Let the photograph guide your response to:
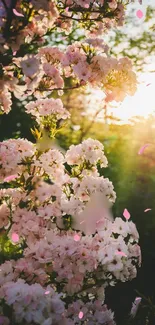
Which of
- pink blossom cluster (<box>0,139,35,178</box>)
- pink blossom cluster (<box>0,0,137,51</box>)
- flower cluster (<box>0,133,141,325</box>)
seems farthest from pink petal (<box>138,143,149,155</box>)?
pink blossom cluster (<box>0,139,35,178</box>)

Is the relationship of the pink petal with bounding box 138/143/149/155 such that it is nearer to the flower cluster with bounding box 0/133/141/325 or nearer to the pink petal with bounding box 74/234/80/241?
the flower cluster with bounding box 0/133/141/325

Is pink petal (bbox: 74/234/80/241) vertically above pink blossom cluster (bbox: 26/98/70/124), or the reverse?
pink blossom cluster (bbox: 26/98/70/124)

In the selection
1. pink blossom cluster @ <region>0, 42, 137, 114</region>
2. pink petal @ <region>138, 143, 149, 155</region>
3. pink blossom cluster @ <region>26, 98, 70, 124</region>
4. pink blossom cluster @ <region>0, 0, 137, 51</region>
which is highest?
pink blossom cluster @ <region>0, 0, 137, 51</region>

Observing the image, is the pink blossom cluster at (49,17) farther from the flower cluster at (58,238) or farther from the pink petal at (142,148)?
the pink petal at (142,148)

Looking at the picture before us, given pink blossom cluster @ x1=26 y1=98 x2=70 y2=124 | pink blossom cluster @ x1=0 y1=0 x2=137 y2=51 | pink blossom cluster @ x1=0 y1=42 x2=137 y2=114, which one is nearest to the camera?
pink blossom cluster @ x1=0 y1=0 x2=137 y2=51

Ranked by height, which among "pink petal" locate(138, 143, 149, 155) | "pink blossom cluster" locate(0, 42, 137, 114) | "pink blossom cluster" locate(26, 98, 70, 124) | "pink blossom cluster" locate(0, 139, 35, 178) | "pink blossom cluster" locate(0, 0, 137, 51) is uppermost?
"pink blossom cluster" locate(0, 0, 137, 51)

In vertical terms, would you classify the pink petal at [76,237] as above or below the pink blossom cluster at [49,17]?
below

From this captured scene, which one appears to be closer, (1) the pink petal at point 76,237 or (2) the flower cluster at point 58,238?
(2) the flower cluster at point 58,238

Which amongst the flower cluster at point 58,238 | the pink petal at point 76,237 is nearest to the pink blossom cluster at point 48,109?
the flower cluster at point 58,238

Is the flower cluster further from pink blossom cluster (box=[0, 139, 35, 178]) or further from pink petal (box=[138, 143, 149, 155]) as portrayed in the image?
pink petal (box=[138, 143, 149, 155])

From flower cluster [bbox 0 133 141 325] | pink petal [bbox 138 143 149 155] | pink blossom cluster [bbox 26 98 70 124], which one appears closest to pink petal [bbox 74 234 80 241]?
flower cluster [bbox 0 133 141 325]

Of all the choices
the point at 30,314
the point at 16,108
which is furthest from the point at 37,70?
the point at 16,108

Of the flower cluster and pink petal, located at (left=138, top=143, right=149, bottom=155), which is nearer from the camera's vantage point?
the flower cluster

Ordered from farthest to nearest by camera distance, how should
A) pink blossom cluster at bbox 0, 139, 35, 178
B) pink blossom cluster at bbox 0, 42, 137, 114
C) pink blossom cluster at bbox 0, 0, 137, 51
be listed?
1. pink blossom cluster at bbox 0, 42, 137, 114
2. pink blossom cluster at bbox 0, 139, 35, 178
3. pink blossom cluster at bbox 0, 0, 137, 51
